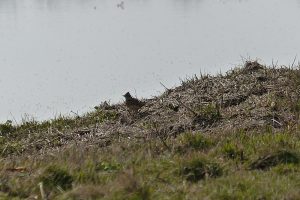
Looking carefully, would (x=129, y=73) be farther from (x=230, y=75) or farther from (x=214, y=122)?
(x=214, y=122)

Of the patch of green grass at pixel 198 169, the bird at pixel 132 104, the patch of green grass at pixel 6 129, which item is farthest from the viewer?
the patch of green grass at pixel 6 129

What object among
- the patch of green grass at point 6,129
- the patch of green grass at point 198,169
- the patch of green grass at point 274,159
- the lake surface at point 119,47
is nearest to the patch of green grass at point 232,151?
the patch of green grass at point 274,159

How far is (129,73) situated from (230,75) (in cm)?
624

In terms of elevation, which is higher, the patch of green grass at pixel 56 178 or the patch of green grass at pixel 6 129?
the patch of green grass at pixel 6 129

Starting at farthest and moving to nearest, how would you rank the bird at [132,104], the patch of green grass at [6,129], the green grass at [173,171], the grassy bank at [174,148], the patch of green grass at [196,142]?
the patch of green grass at [6,129]
the bird at [132,104]
the patch of green grass at [196,142]
the grassy bank at [174,148]
the green grass at [173,171]

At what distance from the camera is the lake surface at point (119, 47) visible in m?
14.4

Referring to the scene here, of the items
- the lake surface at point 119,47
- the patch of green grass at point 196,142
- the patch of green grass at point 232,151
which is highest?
the lake surface at point 119,47

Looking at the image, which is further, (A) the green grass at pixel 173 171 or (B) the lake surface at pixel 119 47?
(B) the lake surface at pixel 119 47

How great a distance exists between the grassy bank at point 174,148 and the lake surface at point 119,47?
3659 mm

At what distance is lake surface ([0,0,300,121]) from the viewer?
14.4m

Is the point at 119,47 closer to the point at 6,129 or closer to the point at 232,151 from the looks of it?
the point at 6,129

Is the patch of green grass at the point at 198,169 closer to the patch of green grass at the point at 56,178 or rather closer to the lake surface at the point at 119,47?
the patch of green grass at the point at 56,178

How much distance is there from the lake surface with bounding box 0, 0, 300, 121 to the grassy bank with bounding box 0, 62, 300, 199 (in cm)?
366

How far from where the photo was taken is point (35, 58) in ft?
63.3
